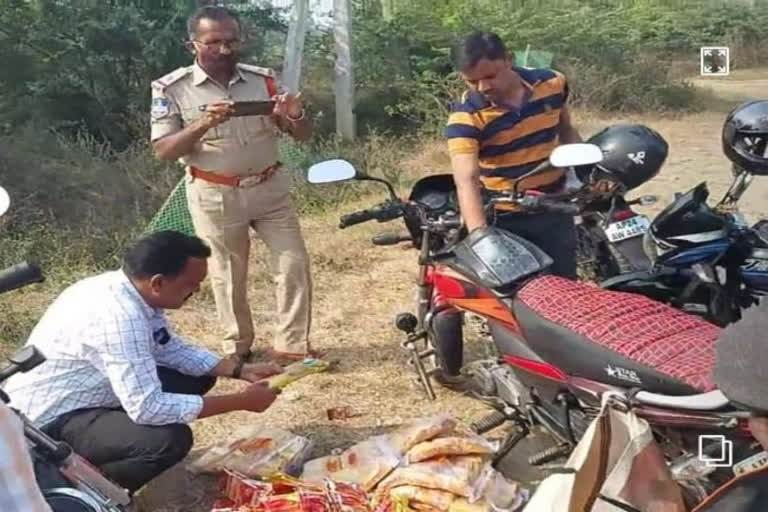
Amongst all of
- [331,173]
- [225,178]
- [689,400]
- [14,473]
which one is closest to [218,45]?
[225,178]

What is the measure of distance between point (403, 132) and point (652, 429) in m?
12.2

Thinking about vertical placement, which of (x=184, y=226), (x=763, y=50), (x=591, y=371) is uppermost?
(x=591, y=371)

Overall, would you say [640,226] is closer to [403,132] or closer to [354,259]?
[354,259]

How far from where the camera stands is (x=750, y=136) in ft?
13.9

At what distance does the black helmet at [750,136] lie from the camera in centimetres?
420

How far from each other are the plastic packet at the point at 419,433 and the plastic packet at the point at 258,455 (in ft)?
1.24

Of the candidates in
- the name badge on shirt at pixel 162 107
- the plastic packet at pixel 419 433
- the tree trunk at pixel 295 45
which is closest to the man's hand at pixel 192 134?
the name badge on shirt at pixel 162 107

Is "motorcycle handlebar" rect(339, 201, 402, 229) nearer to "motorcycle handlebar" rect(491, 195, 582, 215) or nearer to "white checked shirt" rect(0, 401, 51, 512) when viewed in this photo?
"motorcycle handlebar" rect(491, 195, 582, 215)

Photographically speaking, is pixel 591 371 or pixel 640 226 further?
pixel 640 226

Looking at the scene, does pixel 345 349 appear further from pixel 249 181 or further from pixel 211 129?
pixel 211 129

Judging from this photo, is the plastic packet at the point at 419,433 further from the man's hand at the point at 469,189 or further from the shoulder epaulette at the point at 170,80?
the shoulder epaulette at the point at 170,80

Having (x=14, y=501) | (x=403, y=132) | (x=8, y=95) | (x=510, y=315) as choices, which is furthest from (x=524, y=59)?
(x=14, y=501)

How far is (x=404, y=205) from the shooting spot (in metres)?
4.17

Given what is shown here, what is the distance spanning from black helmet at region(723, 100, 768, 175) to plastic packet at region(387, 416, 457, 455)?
169 cm
